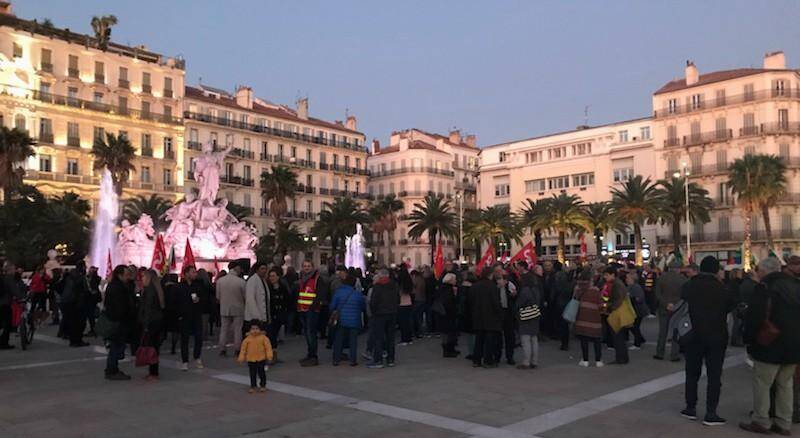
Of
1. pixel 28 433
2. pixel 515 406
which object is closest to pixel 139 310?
pixel 28 433

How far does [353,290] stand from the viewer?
1221 centimetres

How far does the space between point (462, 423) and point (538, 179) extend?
6865 cm

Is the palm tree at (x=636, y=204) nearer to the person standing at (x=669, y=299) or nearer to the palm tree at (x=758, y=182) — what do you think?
the palm tree at (x=758, y=182)

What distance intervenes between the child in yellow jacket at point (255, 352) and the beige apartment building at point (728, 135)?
2361 inches

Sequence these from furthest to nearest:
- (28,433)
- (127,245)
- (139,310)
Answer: (127,245) < (139,310) < (28,433)

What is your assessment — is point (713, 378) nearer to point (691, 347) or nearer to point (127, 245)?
point (691, 347)

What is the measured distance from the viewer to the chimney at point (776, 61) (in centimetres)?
6406

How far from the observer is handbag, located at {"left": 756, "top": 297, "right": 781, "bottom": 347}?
744 cm

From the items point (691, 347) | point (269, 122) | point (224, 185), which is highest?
point (269, 122)

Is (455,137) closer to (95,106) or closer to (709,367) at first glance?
(95,106)

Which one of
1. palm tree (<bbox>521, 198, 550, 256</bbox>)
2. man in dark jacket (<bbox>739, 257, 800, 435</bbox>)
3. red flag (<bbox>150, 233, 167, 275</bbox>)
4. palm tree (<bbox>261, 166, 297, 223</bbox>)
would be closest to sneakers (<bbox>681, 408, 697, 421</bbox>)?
man in dark jacket (<bbox>739, 257, 800, 435</bbox>)

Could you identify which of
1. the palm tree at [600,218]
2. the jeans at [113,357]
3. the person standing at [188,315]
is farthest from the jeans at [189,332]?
the palm tree at [600,218]

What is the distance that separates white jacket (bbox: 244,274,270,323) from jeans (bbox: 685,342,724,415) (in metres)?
6.52

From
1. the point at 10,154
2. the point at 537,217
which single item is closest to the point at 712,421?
the point at 10,154
